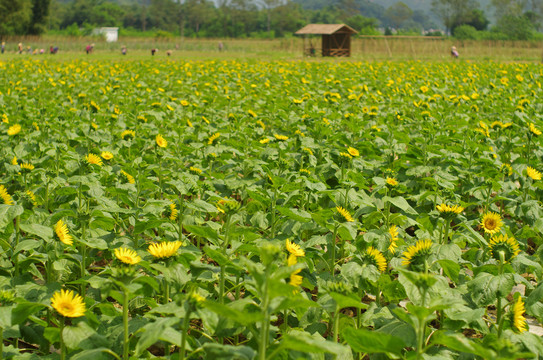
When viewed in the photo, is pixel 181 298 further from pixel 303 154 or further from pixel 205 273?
pixel 303 154

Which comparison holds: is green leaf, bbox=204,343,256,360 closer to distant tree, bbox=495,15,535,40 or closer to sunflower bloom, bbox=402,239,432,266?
sunflower bloom, bbox=402,239,432,266

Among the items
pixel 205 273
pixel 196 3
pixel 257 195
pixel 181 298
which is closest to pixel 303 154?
pixel 257 195

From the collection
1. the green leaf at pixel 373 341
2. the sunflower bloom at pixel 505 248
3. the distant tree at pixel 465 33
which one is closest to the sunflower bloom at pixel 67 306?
the green leaf at pixel 373 341

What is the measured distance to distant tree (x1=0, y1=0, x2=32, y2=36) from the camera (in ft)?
170

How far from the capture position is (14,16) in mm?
51938

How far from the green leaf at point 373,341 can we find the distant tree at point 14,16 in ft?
189

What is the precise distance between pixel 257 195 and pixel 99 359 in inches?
51.3

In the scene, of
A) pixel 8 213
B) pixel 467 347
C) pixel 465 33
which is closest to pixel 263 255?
pixel 467 347

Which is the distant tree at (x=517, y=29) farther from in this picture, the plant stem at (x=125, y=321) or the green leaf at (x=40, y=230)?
the plant stem at (x=125, y=321)

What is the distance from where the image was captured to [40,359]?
1833 millimetres

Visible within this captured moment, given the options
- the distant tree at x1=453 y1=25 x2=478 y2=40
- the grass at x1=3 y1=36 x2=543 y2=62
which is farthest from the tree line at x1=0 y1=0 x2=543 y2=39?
the grass at x1=3 y1=36 x2=543 y2=62

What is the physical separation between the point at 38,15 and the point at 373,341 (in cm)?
6133

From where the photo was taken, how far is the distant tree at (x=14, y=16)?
51938 millimetres

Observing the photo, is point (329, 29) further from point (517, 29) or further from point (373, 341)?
point (517, 29)
